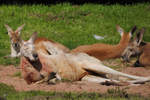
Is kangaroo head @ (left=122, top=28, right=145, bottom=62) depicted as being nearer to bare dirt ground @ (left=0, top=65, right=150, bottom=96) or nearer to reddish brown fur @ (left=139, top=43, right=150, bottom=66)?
reddish brown fur @ (left=139, top=43, right=150, bottom=66)

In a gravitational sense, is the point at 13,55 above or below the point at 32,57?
below

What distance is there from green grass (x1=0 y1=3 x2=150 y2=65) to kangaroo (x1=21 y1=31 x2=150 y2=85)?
4422 millimetres

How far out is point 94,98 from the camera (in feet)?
20.8

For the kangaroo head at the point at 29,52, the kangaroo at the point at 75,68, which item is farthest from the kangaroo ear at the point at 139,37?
the kangaroo head at the point at 29,52

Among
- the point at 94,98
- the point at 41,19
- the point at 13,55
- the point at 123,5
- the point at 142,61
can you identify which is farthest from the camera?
the point at 123,5

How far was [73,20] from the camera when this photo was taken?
16.0m

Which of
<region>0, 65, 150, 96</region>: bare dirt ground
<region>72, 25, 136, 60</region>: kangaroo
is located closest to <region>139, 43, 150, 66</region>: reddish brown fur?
<region>72, 25, 136, 60</region>: kangaroo

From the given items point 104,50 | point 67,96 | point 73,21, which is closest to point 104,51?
point 104,50

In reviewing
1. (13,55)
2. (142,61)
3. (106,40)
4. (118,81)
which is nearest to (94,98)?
(118,81)

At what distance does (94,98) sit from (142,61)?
4212 mm

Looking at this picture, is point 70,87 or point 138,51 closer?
point 70,87

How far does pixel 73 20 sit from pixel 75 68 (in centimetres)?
748

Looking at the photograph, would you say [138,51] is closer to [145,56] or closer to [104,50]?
[145,56]

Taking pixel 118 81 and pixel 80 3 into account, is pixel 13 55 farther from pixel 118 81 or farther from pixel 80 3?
pixel 80 3
